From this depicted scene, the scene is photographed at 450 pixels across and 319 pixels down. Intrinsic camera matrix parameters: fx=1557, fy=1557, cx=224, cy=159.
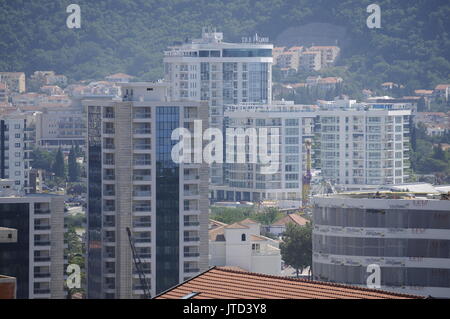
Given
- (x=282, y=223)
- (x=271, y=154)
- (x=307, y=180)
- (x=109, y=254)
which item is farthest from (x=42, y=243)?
(x=271, y=154)

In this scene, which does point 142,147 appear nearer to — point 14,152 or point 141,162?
point 141,162

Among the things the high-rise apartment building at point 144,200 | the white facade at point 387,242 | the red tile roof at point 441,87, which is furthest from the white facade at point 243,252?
the red tile roof at point 441,87

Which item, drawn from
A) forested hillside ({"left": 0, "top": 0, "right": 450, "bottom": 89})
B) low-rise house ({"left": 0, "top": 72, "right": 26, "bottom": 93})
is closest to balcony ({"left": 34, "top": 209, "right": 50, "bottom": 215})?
low-rise house ({"left": 0, "top": 72, "right": 26, "bottom": 93})

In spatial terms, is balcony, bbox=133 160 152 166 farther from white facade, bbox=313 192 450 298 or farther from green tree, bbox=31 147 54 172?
green tree, bbox=31 147 54 172
